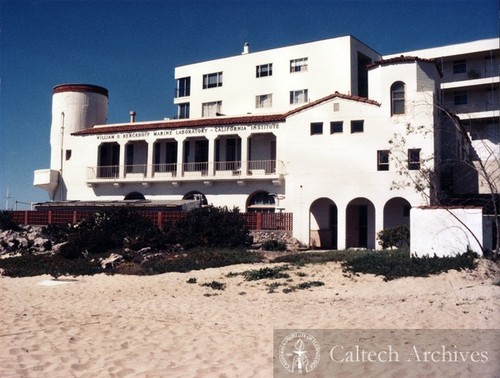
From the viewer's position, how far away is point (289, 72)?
41781 millimetres

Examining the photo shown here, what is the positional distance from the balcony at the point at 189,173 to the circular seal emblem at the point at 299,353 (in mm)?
24662

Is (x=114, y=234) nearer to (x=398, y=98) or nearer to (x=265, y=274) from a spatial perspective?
(x=265, y=274)

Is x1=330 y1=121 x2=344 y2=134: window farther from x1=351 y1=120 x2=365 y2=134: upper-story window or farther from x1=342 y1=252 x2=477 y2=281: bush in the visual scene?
x1=342 y1=252 x2=477 y2=281: bush

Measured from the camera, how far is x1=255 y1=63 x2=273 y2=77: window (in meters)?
43.0

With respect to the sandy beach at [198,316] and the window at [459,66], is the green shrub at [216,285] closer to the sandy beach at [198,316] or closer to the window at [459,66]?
the sandy beach at [198,316]

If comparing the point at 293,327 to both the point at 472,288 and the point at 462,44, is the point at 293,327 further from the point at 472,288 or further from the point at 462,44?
the point at 462,44

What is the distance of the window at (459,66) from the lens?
155 ft

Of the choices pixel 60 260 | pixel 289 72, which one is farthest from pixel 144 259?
pixel 289 72

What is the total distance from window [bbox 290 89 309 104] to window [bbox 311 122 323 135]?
33.3ft

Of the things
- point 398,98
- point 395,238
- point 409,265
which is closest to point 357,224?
point 395,238

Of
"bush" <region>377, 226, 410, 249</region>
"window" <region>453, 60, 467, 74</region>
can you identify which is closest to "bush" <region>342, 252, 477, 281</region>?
"bush" <region>377, 226, 410, 249</region>

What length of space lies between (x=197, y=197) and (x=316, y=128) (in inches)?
457

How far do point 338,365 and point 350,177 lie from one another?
22.3 metres

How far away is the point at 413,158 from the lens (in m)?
28.4
